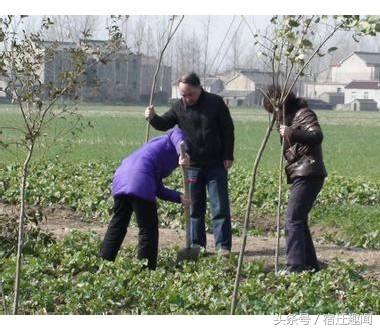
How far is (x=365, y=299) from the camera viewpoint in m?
6.81

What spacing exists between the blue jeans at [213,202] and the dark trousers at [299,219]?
937 millimetres

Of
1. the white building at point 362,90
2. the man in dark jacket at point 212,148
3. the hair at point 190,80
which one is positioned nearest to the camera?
the hair at point 190,80

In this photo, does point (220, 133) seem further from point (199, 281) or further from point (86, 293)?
point (86, 293)

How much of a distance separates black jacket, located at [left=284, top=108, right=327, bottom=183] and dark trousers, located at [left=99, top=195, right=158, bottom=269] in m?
1.19

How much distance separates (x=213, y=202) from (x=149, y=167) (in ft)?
4.25

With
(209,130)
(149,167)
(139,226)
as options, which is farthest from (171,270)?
(209,130)

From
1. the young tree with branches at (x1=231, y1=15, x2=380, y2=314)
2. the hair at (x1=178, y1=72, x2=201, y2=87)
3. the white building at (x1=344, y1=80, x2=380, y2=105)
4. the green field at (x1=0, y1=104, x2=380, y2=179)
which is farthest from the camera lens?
the white building at (x1=344, y1=80, x2=380, y2=105)

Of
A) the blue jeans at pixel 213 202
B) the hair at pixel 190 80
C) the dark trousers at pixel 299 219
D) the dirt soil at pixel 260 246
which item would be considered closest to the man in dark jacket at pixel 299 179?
the dark trousers at pixel 299 219

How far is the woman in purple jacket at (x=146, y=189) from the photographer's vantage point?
7824 mm

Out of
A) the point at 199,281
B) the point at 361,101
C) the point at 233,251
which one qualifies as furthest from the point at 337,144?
the point at 361,101

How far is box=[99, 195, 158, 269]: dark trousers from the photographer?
26.0 feet

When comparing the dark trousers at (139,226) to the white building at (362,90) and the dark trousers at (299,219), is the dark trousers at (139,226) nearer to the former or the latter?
the dark trousers at (299,219)

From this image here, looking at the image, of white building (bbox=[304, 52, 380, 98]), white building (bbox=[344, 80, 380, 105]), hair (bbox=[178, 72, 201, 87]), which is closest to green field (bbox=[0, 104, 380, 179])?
hair (bbox=[178, 72, 201, 87])

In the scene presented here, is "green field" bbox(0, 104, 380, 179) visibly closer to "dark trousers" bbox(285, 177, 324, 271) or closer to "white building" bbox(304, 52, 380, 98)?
"dark trousers" bbox(285, 177, 324, 271)
